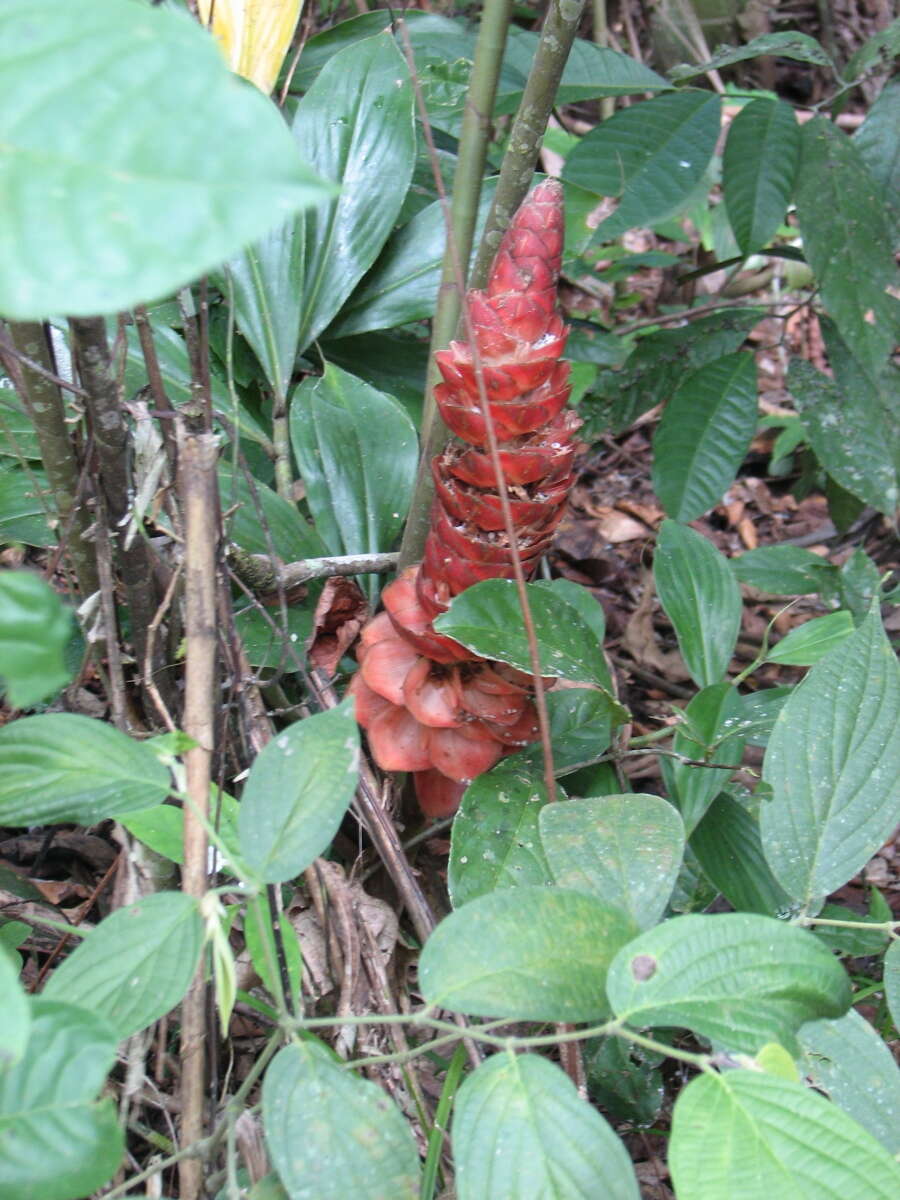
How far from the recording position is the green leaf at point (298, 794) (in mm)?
625

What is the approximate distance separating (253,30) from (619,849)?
104 centimetres

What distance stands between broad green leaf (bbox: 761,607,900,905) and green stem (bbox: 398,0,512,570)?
0.45 m

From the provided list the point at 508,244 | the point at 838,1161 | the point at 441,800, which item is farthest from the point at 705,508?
the point at 838,1161

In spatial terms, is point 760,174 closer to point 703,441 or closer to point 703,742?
point 703,441

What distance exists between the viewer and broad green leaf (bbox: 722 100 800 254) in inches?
58.5

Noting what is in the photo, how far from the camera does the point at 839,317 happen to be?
1434mm

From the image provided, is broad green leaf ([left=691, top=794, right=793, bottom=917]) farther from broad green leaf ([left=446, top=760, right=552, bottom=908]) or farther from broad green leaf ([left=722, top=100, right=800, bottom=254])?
broad green leaf ([left=722, top=100, right=800, bottom=254])

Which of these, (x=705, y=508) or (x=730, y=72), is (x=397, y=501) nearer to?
(x=705, y=508)

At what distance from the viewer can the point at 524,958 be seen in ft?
2.03

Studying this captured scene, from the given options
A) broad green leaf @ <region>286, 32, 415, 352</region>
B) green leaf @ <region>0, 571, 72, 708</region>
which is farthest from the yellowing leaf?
green leaf @ <region>0, 571, 72, 708</region>

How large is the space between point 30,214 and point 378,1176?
1.78 feet

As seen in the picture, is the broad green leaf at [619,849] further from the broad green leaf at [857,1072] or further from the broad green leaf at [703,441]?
the broad green leaf at [703,441]

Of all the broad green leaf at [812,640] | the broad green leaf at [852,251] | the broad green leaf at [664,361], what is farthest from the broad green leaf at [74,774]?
the broad green leaf at [664,361]

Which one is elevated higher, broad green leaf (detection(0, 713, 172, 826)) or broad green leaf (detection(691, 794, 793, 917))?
broad green leaf (detection(0, 713, 172, 826))
